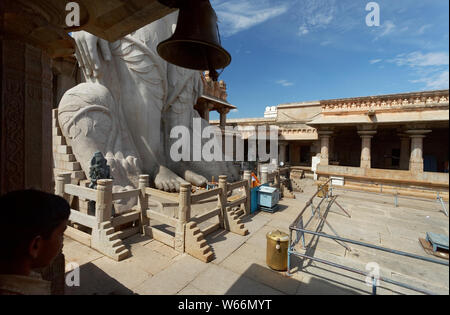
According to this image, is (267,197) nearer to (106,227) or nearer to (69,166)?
(106,227)

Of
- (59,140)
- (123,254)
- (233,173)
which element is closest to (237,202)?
(123,254)

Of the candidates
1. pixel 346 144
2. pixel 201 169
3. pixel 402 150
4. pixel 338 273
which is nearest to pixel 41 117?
pixel 338 273

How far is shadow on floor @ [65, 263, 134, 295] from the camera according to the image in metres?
3.51

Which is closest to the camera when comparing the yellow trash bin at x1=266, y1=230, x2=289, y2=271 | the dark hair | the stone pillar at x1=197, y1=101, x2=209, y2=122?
the dark hair

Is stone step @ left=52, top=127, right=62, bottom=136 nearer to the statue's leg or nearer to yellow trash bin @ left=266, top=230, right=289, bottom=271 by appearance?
the statue's leg

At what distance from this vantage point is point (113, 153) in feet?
30.0

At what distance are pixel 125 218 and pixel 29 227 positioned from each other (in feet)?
15.9

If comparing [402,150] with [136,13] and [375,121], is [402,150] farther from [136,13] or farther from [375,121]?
[136,13]

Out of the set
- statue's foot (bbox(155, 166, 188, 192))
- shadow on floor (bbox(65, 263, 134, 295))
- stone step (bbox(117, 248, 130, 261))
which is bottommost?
shadow on floor (bbox(65, 263, 134, 295))

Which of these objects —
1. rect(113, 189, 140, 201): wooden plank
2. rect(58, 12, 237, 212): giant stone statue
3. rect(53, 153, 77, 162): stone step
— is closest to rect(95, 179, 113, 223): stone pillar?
rect(113, 189, 140, 201): wooden plank

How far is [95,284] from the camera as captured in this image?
3770 mm

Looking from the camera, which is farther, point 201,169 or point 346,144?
point 346,144

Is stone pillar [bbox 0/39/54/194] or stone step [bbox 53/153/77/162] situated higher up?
stone pillar [bbox 0/39/54/194]
